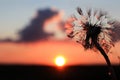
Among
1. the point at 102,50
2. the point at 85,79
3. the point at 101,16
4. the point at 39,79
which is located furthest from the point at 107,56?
the point at 39,79

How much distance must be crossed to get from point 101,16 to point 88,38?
4195 millimetres

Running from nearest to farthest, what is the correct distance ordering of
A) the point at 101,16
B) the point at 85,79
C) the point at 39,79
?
the point at 101,16 < the point at 85,79 < the point at 39,79

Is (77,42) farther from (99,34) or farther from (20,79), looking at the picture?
(20,79)

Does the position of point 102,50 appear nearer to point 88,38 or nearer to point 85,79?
point 88,38

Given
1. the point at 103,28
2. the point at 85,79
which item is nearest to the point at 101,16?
the point at 103,28

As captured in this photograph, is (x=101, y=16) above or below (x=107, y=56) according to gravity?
above

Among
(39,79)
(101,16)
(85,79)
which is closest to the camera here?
(101,16)

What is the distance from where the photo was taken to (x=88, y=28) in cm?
7862

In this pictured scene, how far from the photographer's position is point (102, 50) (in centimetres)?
7844

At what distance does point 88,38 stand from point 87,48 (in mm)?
1994

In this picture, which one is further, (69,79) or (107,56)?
(69,79)

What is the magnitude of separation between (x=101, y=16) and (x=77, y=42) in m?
6.01

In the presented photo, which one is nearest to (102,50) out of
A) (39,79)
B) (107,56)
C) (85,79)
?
(107,56)

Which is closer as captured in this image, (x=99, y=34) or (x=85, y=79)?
(x=99, y=34)
